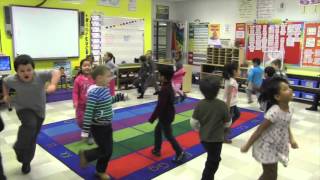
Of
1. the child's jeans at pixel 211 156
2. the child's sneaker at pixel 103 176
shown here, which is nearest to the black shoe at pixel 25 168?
the child's sneaker at pixel 103 176

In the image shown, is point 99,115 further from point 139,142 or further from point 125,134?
point 125,134

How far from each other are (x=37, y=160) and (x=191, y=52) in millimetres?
7254

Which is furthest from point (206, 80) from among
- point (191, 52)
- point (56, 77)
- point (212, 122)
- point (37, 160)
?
point (191, 52)

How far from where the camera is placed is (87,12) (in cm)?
745

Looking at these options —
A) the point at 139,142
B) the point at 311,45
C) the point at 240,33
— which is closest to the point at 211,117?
the point at 139,142

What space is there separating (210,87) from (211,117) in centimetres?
25

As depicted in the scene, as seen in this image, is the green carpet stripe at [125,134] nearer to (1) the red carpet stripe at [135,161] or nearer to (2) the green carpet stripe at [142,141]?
(2) the green carpet stripe at [142,141]

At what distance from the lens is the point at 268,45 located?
7.79 m

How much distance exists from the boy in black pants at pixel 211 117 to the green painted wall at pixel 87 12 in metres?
5.51

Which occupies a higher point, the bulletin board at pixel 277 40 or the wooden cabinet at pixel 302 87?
the bulletin board at pixel 277 40

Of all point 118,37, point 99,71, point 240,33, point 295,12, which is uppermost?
point 295,12

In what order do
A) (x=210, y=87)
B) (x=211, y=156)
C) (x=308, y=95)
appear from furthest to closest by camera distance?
(x=308, y=95) → (x=211, y=156) → (x=210, y=87)

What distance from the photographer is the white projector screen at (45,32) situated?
633cm

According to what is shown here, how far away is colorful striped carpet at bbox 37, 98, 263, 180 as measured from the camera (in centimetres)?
322
